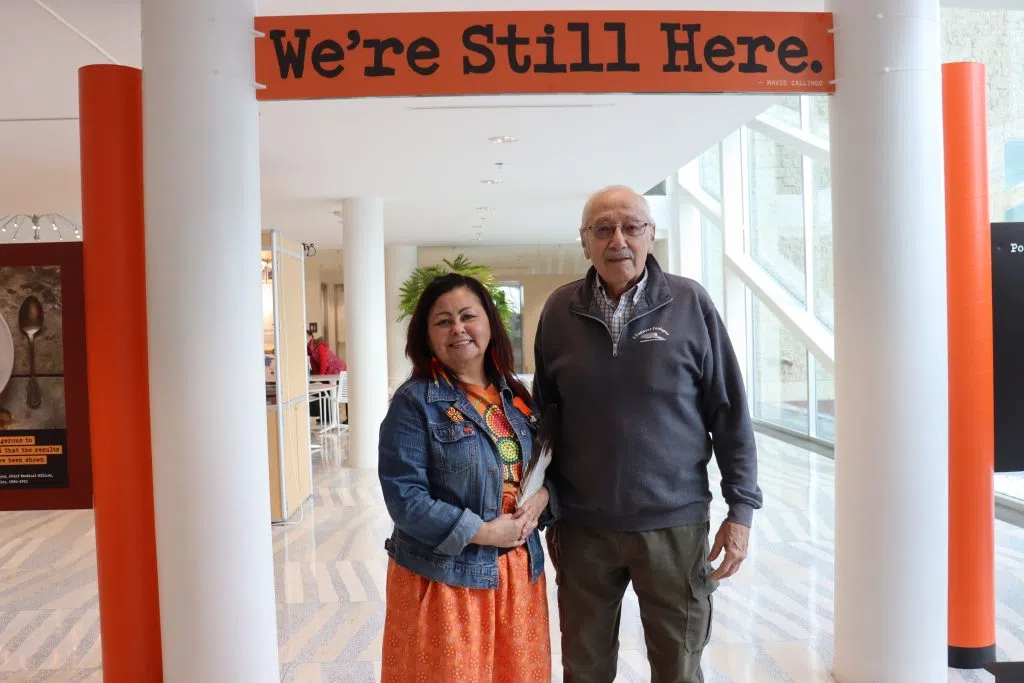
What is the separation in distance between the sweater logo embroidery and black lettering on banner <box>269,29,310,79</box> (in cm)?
162

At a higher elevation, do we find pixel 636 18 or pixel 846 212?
pixel 636 18

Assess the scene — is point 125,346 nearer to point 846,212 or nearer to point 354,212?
point 846,212

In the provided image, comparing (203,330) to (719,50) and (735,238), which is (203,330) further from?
(735,238)

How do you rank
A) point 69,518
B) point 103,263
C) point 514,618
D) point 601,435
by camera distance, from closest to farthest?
point 514,618 < point 601,435 < point 103,263 < point 69,518

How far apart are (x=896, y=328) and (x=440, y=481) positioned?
1.90m

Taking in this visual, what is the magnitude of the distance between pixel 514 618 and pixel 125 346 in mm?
1755

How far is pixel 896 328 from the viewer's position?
297 cm

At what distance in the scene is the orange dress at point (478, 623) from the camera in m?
1.96

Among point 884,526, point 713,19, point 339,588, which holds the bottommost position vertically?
point 339,588

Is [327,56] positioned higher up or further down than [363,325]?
higher up

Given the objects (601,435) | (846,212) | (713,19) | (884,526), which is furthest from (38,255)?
(884,526)

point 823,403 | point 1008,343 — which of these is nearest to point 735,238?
point 823,403

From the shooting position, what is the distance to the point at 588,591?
228 centimetres

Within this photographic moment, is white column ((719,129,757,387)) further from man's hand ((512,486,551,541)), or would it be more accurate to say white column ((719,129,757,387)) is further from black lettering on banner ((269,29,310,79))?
man's hand ((512,486,551,541))
